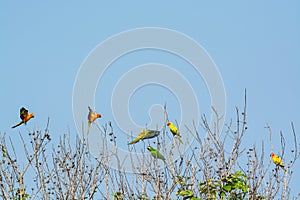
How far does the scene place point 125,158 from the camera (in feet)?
24.2

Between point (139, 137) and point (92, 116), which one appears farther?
point (92, 116)

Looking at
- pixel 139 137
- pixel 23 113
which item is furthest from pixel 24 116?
pixel 139 137

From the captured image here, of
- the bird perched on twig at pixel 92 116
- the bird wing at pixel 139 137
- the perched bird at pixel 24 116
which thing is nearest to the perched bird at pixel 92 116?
the bird perched on twig at pixel 92 116

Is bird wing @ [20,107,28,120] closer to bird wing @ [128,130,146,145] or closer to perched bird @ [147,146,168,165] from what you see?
bird wing @ [128,130,146,145]

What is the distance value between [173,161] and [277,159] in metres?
1.23

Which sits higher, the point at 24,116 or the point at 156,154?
the point at 24,116

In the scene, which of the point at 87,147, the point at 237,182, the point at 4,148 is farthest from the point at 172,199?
the point at 4,148

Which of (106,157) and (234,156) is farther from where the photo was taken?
(106,157)

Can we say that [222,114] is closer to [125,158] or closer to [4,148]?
[125,158]

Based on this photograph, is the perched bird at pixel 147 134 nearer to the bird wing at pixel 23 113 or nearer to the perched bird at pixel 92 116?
the perched bird at pixel 92 116

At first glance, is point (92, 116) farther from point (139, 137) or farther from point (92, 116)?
point (139, 137)

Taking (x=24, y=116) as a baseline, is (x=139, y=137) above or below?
below

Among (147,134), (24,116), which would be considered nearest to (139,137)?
(147,134)

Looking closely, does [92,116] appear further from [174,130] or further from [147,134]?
[174,130]
